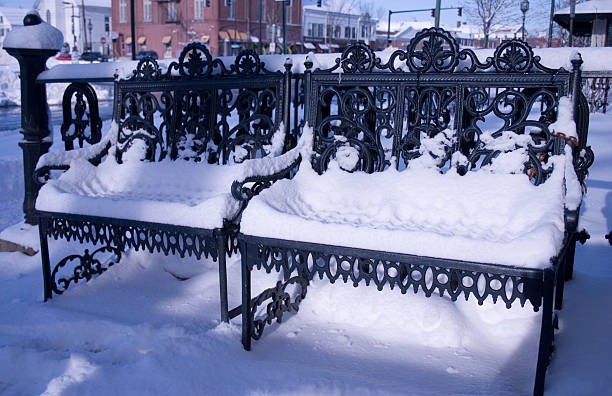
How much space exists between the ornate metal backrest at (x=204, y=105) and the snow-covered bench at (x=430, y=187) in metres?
0.34

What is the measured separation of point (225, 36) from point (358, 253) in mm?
41292

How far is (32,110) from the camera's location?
15.8 feet

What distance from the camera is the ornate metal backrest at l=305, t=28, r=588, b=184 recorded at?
299cm

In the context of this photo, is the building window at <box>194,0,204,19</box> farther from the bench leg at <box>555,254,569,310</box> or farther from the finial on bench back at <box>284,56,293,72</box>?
the bench leg at <box>555,254,569,310</box>

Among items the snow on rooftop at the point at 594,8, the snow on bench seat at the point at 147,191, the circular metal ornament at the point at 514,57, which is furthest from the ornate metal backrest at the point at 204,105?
the snow on rooftop at the point at 594,8

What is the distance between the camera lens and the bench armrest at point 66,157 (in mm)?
3736

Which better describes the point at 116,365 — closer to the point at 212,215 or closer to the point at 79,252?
the point at 212,215

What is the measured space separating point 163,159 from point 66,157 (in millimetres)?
647

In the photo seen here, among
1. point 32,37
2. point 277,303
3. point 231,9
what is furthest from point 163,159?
point 231,9

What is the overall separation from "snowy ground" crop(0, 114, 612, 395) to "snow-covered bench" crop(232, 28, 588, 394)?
17cm

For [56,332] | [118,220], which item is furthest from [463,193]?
[56,332]

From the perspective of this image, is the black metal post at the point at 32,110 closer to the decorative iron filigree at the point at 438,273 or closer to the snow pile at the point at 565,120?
the decorative iron filigree at the point at 438,273

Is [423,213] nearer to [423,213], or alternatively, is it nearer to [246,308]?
[423,213]

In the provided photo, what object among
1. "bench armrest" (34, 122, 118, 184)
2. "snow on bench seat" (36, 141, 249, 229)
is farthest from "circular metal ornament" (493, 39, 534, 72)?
"bench armrest" (34, 122, 118, 184)
